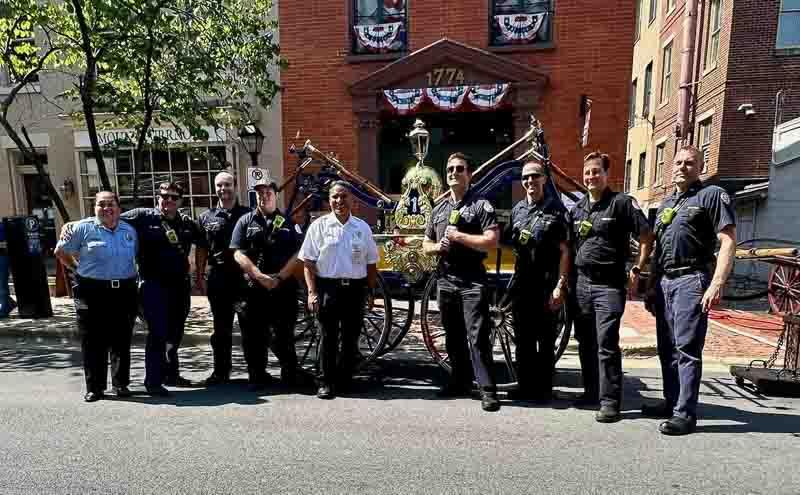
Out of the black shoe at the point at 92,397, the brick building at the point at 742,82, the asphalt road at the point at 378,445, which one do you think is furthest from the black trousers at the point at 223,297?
the brick building at the point at 742,82

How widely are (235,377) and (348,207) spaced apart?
1.91 meters

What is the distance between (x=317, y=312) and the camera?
3.68 m

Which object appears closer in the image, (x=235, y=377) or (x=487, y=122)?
(x=235, y=377)

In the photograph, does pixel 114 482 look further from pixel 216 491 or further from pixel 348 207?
pixel 348 207

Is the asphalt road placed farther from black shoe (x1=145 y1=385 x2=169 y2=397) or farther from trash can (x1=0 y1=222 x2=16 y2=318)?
trash can (x1=0 y1=222 x2=16 y2=318)

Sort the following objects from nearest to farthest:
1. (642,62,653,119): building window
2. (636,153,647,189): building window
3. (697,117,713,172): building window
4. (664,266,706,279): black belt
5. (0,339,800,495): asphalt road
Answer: (0,339,800,495): asphalt road
(664,266,706,279): black belt
(697,117,713,172): building window
(642,62,653,119): building window
(636,153,647,189): building window

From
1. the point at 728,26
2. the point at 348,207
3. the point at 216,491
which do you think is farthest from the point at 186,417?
the point at 728,26

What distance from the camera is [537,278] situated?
11.3 ft

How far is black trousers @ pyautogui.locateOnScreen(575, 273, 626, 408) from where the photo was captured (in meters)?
3.20

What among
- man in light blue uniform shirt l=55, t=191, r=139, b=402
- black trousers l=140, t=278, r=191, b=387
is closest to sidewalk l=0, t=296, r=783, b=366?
black trousers l=140, t=278, r=191, b=387

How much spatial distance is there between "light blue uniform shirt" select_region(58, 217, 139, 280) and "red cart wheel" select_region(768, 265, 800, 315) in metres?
5.94

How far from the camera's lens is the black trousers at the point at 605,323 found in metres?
3.20

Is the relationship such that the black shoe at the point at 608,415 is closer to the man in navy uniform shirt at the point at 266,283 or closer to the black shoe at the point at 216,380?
the man in navy uniform shirt at the point at 266,283

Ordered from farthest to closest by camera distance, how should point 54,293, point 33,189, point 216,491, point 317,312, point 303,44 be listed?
point 33,189
point 303,44
point 54,293
point 317,312
point 216,491
